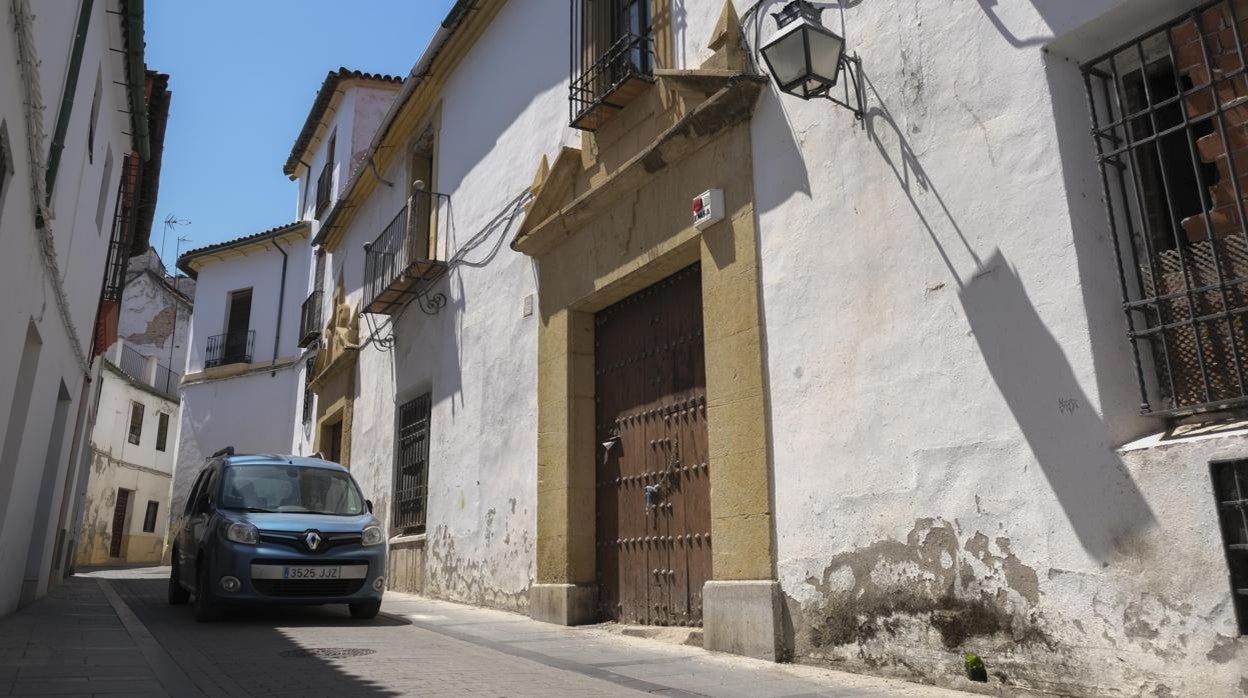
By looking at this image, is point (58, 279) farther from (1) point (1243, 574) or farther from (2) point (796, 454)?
(1) point (1243, 574)

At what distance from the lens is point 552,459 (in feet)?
26.1

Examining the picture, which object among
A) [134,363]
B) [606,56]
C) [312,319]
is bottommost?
[606,56]

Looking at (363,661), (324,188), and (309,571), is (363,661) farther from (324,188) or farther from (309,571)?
(324,188)

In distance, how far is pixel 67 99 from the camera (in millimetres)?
6859

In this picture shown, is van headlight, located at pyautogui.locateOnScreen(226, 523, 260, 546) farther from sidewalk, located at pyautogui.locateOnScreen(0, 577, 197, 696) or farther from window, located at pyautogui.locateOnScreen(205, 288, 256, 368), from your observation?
window, located at pyautogui.locateOnScreen(205, 288, 256, 368)

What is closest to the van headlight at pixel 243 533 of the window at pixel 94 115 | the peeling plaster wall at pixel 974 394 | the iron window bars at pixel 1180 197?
the window at pixel 94 115

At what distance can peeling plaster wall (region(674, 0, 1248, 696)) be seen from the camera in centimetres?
371

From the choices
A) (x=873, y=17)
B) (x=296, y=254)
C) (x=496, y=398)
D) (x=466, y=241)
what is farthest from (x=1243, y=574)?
(x=296, y=254)

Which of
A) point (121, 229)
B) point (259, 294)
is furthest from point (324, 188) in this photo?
point (121, 229)

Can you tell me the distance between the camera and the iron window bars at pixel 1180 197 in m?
3.82

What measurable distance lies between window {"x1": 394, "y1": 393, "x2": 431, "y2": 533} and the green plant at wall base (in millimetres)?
8116

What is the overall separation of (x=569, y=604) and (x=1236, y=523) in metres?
5.02

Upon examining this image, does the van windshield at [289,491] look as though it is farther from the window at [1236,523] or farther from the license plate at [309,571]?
the window at [1236,523]

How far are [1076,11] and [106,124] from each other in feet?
30.7
